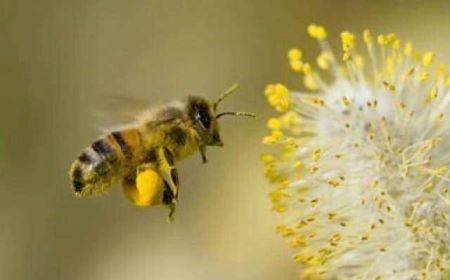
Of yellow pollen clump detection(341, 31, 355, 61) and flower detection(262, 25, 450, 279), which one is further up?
yellow pollen clump detection(341, 31, 355, 61)

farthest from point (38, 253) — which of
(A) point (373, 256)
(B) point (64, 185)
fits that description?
(A) point (373, 256)

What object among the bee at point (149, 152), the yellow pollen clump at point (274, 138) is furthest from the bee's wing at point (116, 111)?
the yellow pollen clump at point (274, 138)

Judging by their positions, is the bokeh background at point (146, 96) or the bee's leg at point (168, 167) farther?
the bokeh background at point (146, 96)

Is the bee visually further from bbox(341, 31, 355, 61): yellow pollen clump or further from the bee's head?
bbox(341, 31, 355, 61): yellow pollen clump

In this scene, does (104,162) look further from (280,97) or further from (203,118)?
(280,97)

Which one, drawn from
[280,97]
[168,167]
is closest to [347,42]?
[280,97]

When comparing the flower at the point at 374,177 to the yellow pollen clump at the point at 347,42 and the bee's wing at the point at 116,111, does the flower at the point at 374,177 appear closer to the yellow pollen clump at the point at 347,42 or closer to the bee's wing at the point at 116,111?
the yellow pollen clump at the point at 347,42

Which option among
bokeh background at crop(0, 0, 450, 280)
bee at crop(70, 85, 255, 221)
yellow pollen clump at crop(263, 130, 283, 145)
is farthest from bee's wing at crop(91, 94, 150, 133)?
bokeh background at crop(0, 0, 450, 280)
